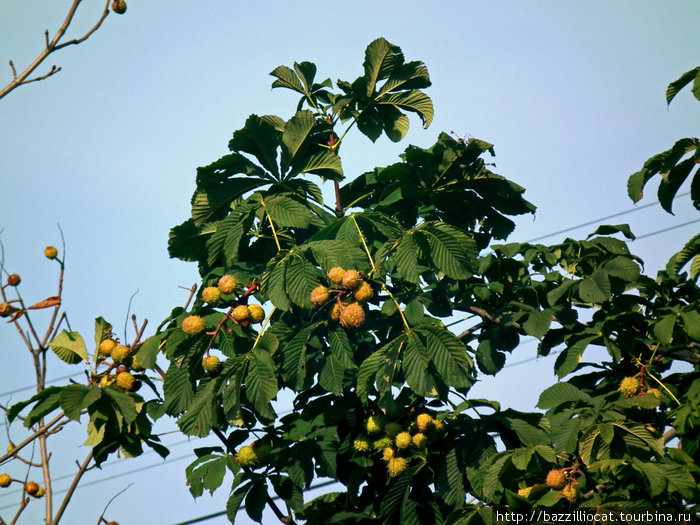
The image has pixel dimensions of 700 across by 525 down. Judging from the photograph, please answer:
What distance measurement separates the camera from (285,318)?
3.21 meters

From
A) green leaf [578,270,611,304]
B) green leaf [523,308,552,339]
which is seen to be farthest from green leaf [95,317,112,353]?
green leaf [578,270,611,304]

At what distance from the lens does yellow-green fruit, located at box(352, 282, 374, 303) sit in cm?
272

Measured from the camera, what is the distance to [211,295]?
2.88 meters

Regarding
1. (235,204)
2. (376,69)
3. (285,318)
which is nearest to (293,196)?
(235,204)

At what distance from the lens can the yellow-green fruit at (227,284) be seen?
2.89 m

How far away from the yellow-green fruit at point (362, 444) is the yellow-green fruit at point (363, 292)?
0.63 meters

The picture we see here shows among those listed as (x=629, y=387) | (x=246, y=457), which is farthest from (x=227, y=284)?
(x=629, y=387)

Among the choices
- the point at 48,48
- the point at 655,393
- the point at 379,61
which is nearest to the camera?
the point at 48,48

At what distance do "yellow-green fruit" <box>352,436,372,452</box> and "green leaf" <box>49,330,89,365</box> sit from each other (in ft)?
3.98

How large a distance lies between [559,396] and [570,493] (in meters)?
0.61

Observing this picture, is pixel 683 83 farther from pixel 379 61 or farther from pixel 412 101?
pixel 379 61

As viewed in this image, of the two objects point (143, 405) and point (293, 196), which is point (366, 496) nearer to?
point (143, 405)

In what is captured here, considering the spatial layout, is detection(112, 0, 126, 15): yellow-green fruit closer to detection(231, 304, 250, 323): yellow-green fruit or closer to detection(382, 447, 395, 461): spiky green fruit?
detection(231, 304, 250, 323): yellow-green fruit

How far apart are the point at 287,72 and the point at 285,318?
4.38 feet
